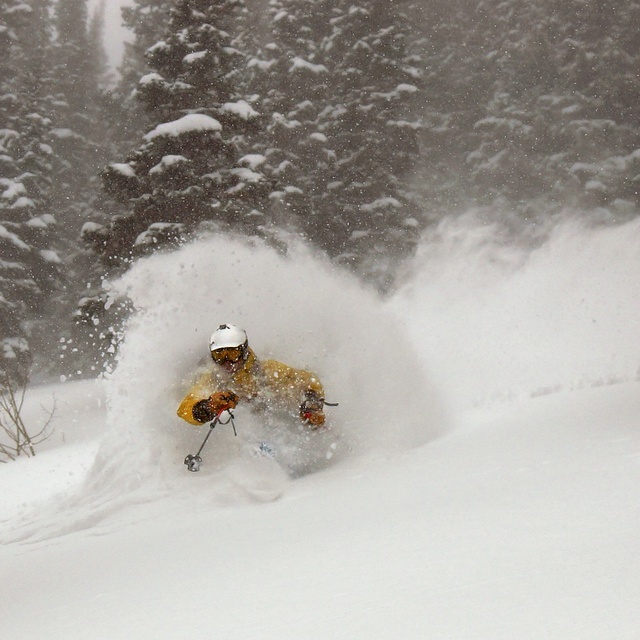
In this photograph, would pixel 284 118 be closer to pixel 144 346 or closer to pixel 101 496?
pixel 144 346

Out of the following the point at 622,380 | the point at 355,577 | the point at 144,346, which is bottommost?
the point at 144,346

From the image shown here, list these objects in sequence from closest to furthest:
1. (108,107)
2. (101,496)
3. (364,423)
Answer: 1. (101,496)
2. (364,423)
3. (108,107)

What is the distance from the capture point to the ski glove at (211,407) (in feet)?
18.7

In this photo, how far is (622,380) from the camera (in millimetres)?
7180

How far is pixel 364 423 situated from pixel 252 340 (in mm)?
1581

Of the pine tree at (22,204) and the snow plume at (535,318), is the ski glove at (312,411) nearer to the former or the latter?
the snow plume at (535,318)

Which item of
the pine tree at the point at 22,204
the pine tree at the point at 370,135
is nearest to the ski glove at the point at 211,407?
the pine tree at the point at 370,135

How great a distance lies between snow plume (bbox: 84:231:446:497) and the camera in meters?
6.37

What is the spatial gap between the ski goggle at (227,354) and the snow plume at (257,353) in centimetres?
58

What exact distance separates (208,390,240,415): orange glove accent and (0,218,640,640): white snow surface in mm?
491

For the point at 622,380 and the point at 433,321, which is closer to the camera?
the point at 622,380

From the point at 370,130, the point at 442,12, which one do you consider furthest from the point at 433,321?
the point at 442,12

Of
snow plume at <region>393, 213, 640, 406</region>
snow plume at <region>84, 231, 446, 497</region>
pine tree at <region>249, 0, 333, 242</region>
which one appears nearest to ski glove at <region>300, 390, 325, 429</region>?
snow plume at <region>84, 231, 446, 497</region>

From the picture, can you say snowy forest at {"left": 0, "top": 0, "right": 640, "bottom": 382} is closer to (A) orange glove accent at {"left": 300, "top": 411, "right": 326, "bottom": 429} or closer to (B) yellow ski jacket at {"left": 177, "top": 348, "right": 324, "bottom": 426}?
(B) yellow ski jacket at {"left": 177, "top": 348, "right": 324, "bottom": 426}
